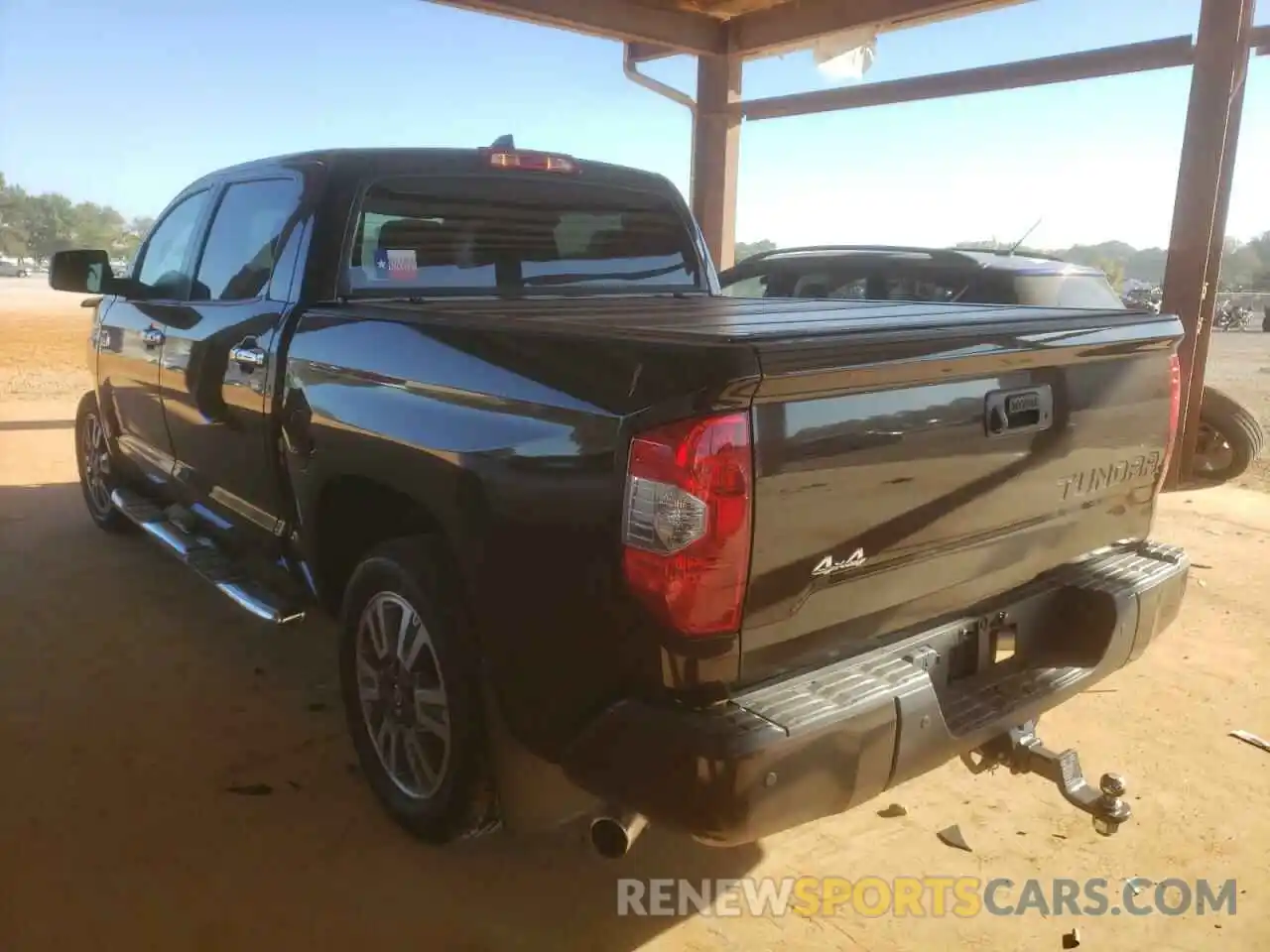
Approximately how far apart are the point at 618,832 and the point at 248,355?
82.8 inches

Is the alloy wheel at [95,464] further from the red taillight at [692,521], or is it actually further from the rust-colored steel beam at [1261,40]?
the rust-colored steel beam at [1261,40]

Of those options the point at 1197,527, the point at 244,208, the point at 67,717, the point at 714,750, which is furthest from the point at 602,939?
the point at 1197,527

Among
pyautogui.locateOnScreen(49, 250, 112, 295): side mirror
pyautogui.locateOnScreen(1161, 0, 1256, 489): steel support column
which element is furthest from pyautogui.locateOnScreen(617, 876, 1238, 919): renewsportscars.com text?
pyautogui.locateOnScreen(1161, 0, 1256, 489): steel support column

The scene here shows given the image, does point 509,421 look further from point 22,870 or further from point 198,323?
point 198,323

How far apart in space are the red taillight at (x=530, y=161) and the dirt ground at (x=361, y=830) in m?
2.15

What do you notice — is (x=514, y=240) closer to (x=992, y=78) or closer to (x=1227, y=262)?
(x=992, y=78)

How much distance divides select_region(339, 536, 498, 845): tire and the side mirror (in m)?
2.50

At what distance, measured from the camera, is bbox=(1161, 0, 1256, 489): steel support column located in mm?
6062

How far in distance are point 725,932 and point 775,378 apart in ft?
4.93

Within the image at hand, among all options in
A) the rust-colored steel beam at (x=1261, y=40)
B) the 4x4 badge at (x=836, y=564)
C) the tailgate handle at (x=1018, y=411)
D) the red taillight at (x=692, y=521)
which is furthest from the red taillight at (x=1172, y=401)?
the rust-colored steel beam at (x=1261, y=40)

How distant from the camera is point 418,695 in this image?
262cm

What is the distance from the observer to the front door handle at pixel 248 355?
319cm

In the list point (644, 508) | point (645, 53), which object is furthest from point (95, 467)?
point (645, 53)

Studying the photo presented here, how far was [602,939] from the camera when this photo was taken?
95.0 inches
